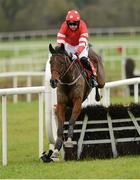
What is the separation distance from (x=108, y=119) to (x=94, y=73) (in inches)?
35.0

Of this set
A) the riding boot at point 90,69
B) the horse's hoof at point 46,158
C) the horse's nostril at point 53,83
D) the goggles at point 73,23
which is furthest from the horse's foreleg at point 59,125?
the goggles at point 73,23

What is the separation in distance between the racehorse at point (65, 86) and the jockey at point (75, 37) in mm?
220

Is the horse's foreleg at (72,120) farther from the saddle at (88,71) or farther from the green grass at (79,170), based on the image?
the saddle at (88,71)

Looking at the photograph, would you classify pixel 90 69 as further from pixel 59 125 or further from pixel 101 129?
pixel 59 125

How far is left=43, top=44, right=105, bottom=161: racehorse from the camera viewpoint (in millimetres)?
8930

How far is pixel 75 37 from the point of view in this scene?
9.73 metres

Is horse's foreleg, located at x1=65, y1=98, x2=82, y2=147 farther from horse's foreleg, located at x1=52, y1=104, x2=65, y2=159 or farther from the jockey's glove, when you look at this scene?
the jockey's glove

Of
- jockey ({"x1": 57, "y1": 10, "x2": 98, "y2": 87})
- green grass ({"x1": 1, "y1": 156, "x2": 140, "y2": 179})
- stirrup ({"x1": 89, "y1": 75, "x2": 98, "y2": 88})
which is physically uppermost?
jockey ({"x1": 57, "y1": 10, "x2": 98, "y2": 87})

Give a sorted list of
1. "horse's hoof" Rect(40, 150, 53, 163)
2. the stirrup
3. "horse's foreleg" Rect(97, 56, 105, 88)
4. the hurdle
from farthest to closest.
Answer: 1. "horse's foreleg" Rect(97, 56, 105, 88)
2. the stirrup
3. the hurdle
4. "horse's hoof" Rect(40, 150, 53, 163)

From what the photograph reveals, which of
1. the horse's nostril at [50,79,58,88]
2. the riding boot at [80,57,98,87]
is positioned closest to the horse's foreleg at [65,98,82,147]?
the horse's nostril at [50,79,58,88]

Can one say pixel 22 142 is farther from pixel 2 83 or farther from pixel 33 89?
pixel 2 83

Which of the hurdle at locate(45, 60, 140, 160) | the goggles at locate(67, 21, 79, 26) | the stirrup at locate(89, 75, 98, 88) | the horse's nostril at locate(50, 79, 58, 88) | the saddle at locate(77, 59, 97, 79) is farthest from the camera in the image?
the stirrup at locate(89, 75, 98, 88)

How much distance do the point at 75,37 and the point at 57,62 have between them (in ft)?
2.99

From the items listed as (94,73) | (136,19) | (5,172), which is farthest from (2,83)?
(136,19)
